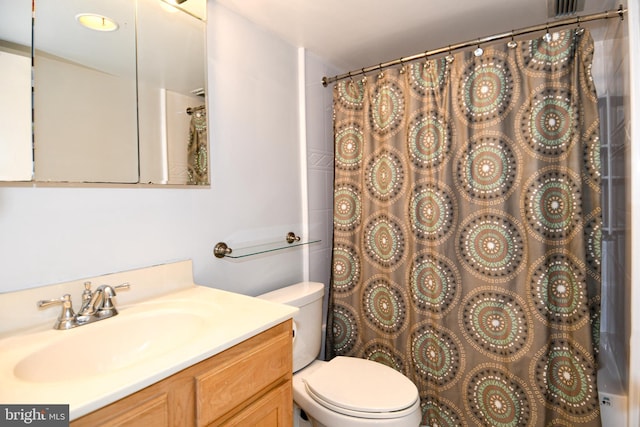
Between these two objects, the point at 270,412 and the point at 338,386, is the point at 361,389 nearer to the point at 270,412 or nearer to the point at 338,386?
the point at 338,386

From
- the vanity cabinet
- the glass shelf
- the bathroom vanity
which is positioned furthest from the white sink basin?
the glass shelf

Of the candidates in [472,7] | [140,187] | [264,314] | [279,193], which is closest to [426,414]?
[264,314]

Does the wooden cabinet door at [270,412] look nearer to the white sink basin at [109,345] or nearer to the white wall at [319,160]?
the white sink basin at [109,345]

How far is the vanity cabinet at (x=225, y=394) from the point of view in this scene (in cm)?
67

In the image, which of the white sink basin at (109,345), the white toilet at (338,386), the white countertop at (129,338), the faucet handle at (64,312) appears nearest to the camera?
the white countertop at (129,338)

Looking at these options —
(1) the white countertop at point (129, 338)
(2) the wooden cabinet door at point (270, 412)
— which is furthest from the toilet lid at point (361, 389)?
(1) the white countertop at point (129, 338)

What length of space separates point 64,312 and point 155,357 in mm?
416

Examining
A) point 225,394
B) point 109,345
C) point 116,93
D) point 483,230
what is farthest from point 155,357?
point 483,230

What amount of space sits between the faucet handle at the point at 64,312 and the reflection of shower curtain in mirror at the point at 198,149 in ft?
1.88

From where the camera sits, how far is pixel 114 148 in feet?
3.68

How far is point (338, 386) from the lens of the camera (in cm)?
137

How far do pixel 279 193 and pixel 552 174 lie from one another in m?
1.28

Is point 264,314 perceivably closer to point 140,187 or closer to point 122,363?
point 122,363

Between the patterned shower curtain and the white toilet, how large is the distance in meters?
0.35
